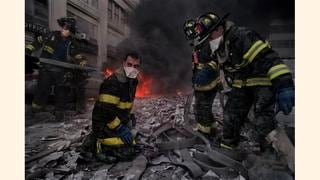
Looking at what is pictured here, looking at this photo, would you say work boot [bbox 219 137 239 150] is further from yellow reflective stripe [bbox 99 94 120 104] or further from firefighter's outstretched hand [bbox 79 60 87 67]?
firefighter's outstretched hand [bbox 79 60 87 67]

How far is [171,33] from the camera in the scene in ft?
11.0

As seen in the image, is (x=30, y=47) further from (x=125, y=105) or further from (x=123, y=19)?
(x=125, y=105)

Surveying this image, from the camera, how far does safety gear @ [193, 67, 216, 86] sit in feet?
10.8

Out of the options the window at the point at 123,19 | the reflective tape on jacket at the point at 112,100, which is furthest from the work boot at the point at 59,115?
the window at the point at 123,19

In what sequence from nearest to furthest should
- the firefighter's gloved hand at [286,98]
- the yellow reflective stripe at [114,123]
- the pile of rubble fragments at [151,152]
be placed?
the firefighter's gloved hand at [286,98] → the pile of rubble fragments at [151,152] → the yellow reflective stripe at [114,123]

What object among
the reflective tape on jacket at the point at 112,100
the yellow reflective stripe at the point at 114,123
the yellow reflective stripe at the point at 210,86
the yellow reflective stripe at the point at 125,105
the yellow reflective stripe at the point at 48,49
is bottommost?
the yellow reflective stripe at the point at 114,123

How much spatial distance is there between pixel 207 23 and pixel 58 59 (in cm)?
148

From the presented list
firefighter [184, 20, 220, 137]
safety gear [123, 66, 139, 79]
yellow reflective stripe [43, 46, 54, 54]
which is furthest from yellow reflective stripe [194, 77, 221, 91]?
yellow reflective stripe [43, 46, 54, 54]

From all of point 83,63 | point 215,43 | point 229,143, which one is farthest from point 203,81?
point 83,63

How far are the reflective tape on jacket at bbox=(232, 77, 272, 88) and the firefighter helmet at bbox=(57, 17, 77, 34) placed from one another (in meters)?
1.61

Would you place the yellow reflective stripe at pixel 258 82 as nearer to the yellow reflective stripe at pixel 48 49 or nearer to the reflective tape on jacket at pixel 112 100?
the reflective tape on jacket at pixel 112 100

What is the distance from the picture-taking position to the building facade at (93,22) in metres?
3.39

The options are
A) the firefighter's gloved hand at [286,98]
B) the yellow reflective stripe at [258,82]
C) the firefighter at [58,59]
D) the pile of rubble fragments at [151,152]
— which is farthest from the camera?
the firefighter at [58,59]

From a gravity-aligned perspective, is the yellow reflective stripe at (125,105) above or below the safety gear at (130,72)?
below
